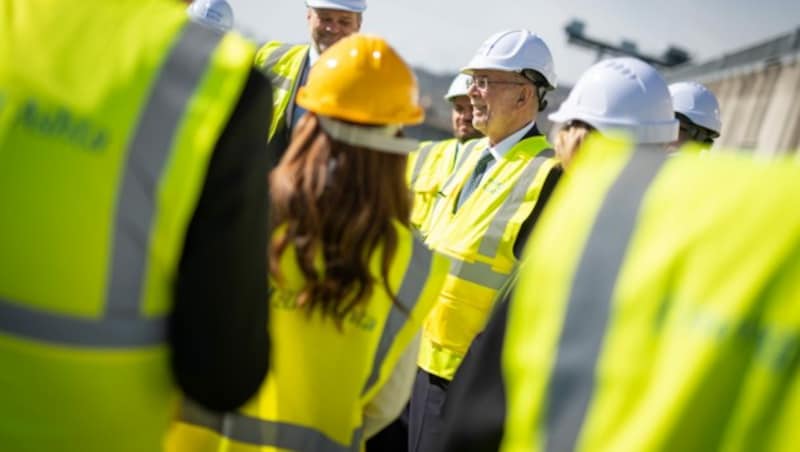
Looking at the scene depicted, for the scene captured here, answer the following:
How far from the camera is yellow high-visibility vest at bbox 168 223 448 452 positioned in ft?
5.73

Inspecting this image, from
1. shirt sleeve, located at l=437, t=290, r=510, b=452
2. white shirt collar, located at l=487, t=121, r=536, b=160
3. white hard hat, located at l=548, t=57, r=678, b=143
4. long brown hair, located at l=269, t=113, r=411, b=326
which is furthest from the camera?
white shirt collar, located at l=487, t=121, r=536, b=160

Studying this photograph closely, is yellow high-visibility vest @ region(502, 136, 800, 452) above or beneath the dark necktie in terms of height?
above

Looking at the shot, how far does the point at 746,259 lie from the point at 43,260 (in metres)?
1.17

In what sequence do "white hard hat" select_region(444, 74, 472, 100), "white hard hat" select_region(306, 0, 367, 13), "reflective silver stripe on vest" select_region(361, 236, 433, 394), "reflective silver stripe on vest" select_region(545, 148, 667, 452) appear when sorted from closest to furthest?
"reflective silver stripe on vest" select_region(545, 148, 667, 452)
"reflective silver stripe on vest" select_region(361, 236, 433, 394)
"white hard hat" select_region(306, 0, 367, 13)
"white hard hat" select_region(444, 74, 472, 100)

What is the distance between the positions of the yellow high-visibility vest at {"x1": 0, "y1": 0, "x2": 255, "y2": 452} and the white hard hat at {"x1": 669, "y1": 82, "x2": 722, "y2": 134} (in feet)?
11.7

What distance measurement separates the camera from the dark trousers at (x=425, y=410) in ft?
10.3

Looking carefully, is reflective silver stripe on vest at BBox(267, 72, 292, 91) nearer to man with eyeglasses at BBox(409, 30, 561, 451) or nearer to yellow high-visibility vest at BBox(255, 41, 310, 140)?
yellow high-visibility vest at BBox(255, 41, 310, 140)

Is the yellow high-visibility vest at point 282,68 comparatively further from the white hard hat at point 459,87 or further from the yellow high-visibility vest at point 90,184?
the yellow high-visibility vest at point 90,184

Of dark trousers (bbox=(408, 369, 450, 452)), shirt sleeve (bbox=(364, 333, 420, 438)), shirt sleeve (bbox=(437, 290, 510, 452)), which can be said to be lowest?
dark trousers (bbox=(408, 369, 450, 452))

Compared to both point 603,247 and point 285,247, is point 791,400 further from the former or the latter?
point 285,247

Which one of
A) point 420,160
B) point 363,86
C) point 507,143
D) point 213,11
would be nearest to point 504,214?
point 507,143

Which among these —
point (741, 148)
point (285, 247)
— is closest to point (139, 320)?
point (285, 247)

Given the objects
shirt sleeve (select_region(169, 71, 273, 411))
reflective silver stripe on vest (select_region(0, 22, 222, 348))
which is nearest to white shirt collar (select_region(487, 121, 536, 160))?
shirt sleeve (select_region(169, 71, 273, 411))

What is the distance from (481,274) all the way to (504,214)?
1.00ft
